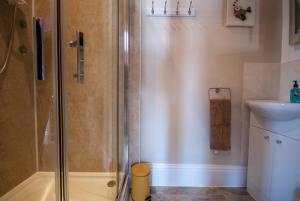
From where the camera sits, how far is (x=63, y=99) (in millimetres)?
1006

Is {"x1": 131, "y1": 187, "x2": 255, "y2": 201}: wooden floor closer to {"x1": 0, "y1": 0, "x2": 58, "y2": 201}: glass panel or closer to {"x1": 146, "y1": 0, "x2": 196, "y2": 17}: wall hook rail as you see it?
{"x1": 0, "y1": 0, "x2": 58, "y2": 201}: glass panel

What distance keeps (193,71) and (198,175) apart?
1.05 m

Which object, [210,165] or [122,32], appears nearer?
[122,32]

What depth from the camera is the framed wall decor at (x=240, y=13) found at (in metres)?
1.80

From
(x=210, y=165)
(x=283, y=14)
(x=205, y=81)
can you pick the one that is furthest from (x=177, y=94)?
(x=283, y=14)

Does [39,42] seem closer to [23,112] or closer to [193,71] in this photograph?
[23,112]

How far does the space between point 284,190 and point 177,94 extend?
1.15 metres

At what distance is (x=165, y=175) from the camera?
191cm

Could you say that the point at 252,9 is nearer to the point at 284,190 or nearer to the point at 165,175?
the point at 284,190

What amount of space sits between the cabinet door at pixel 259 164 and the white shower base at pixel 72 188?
48.3 inches

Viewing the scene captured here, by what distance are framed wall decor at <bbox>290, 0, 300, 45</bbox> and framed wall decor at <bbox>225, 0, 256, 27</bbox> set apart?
12.0 inches

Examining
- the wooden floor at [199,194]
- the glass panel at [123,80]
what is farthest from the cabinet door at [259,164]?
the glass panel at [123,80]

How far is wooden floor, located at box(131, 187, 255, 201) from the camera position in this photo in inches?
67.1

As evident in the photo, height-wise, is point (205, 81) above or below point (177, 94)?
above
